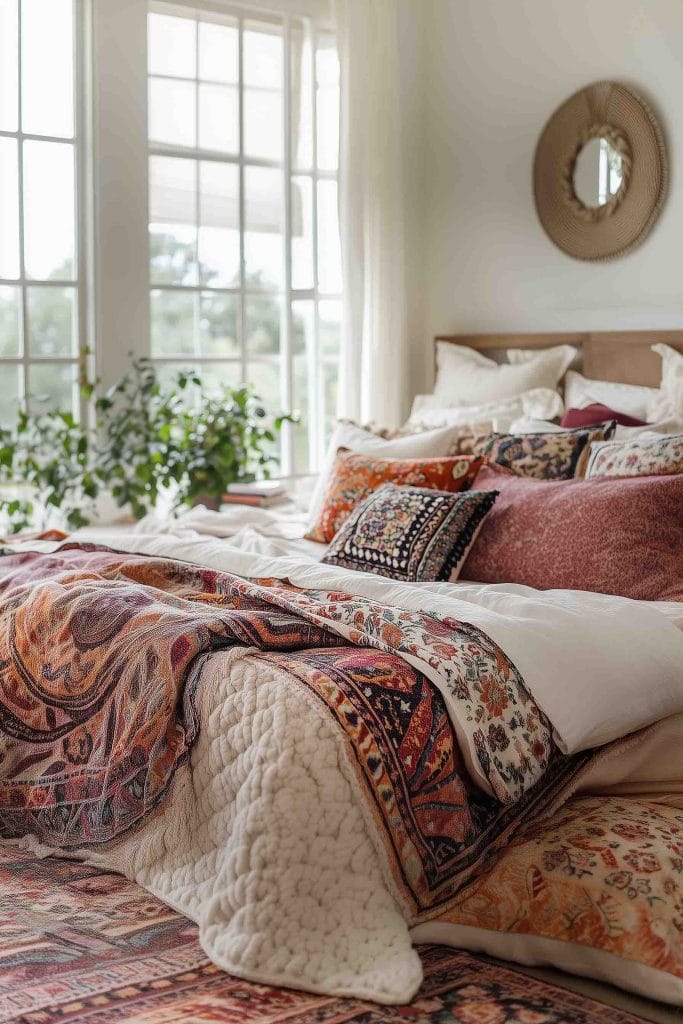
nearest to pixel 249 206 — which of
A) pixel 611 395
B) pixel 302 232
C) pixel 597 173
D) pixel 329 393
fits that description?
pixel 302 232

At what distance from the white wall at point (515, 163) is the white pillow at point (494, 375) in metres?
0.18

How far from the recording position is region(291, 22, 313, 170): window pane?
16.6 feet

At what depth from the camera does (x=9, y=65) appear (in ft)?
14.4

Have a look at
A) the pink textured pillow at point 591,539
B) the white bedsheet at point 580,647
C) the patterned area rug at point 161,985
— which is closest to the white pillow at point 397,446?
the pink textured pillow at point 591,539

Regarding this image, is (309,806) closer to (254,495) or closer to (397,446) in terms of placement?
(397,446)

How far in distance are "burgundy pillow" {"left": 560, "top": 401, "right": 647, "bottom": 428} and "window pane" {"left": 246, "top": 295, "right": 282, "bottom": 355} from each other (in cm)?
166

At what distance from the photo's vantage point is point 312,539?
11.4ft

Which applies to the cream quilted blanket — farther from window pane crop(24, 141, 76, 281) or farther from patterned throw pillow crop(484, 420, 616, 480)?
window pane crop(24, 141, 76, 281)

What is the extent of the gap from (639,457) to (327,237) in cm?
255

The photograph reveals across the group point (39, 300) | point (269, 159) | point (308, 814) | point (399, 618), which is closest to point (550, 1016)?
point (308, 814)

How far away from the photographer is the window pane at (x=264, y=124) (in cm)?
499

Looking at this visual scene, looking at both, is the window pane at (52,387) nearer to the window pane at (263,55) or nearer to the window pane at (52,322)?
the window pane at (52,322)

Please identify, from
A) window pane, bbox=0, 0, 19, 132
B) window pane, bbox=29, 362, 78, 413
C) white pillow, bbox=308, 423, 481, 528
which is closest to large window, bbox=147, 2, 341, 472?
window pane, bbox=29, 362, 78, 413

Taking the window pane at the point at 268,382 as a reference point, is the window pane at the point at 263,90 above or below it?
above
